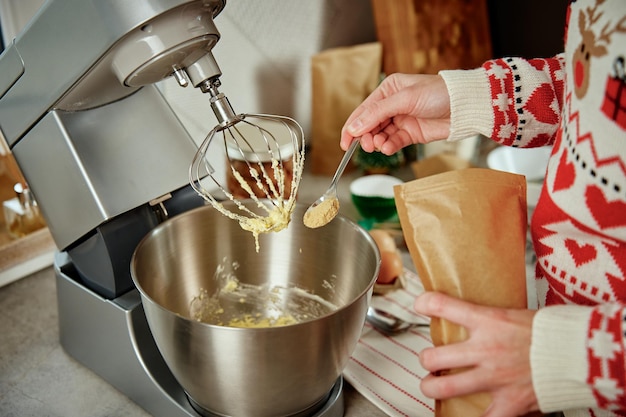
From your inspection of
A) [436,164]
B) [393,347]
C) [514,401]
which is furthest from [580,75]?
[436,164]

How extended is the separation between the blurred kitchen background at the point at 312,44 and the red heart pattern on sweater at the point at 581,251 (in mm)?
703

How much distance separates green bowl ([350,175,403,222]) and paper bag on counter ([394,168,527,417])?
46cm

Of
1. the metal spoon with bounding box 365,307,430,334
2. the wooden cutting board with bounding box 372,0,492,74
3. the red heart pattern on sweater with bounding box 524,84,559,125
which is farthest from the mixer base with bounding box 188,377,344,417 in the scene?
the wooden cutting board with bounding box 372,0,492,74

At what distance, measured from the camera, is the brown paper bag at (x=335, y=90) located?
46.2 inches

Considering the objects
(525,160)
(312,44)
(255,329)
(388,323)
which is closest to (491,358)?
(255,329)

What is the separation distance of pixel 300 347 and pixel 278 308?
25cm

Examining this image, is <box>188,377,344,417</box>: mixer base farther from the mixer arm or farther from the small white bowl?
the small white bowl

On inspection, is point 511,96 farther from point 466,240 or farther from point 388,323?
point 388,323

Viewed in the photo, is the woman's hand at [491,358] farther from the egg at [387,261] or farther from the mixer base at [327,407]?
the egg at [387,261]

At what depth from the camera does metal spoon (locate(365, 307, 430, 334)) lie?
0.77 metres

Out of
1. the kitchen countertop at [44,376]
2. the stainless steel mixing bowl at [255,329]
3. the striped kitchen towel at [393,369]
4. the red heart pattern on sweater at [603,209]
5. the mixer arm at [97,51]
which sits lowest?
the striped kitchen towel at [393,369]

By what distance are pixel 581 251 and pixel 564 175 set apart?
6 centimetres

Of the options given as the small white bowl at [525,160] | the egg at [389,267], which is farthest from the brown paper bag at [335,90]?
the egg at [389,267]

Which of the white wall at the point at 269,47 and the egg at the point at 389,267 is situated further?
the white wall at the point at 269,47
